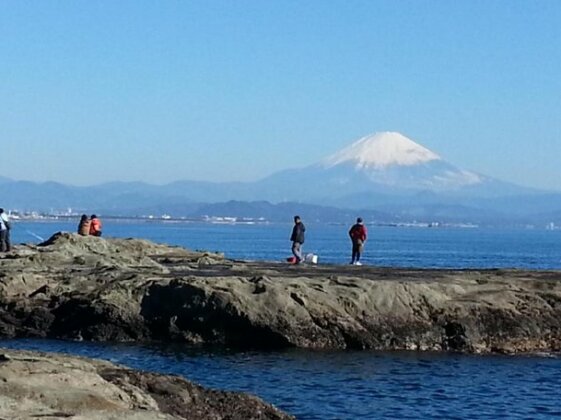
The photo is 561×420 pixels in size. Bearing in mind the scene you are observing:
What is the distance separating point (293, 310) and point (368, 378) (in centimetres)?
533

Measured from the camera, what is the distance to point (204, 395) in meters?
17.5

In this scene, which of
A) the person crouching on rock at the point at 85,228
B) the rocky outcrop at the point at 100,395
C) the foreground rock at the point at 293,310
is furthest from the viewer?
the person crouching on rock at the point at 85,228

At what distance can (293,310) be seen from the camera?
1220 inches

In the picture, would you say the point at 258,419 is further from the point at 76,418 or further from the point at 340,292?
the point at 340,292

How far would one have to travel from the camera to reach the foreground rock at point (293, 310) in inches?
1218

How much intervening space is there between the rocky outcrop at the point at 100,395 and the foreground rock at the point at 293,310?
12895mm

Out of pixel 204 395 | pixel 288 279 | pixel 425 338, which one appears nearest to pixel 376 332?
pixel 425 338

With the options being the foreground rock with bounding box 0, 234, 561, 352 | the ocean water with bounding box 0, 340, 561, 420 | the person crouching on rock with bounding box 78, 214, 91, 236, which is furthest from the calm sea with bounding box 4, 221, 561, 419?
the person crouching on rock with bounding box 78, 214, 91, 236

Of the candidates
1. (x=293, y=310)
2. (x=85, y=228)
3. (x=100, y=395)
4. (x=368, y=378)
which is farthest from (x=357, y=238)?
(x=100, y=395)

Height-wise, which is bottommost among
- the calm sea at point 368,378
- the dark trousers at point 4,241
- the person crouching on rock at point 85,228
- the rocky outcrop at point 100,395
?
the calm sea at point 368,378

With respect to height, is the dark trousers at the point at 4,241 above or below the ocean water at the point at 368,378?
above

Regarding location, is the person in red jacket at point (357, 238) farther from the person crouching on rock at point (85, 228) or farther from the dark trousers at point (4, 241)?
the dark trousers at point (4, 241)

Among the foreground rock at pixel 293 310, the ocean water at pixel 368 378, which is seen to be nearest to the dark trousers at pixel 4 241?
the foreground rock at pixel 293 310

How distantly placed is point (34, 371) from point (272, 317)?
607 inches
